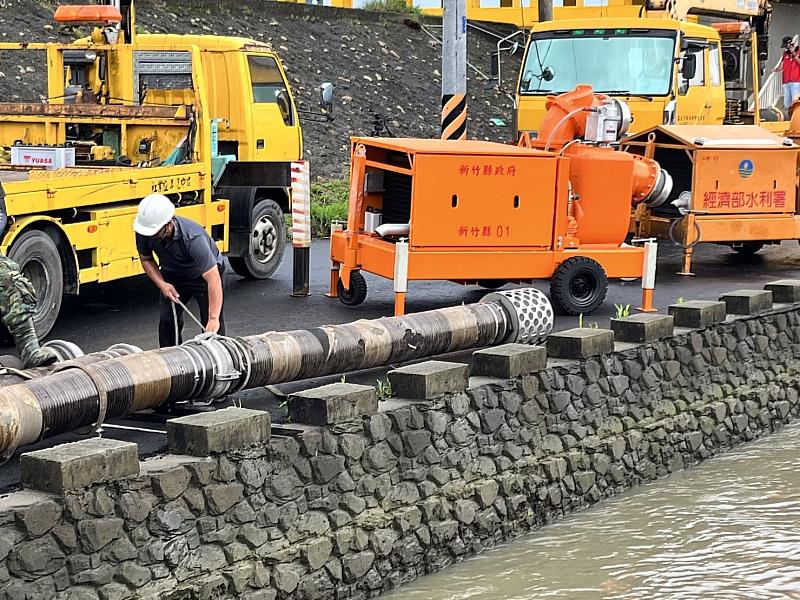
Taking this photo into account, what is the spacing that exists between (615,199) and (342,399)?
6.11 meters

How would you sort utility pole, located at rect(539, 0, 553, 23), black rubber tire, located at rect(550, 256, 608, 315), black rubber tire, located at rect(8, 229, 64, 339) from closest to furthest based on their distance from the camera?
1. black rubber tire, located at rect(8, 229, 64, 339)
2. black rubber tire, located at rect(550, 256, 608, 315)
3. utility pole, located at rect(539, 0, 553, 23)

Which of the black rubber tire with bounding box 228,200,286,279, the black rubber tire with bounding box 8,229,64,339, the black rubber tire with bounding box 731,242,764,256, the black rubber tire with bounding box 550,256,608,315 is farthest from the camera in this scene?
the black rubber tire with bounding box 731,242,764,256

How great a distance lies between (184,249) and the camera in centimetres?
945

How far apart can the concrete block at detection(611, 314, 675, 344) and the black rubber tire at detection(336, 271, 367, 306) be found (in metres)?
2.61

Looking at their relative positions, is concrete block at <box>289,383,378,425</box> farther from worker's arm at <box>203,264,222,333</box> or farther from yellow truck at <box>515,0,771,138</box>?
yellow truck at <box>515,0,771,138</box>

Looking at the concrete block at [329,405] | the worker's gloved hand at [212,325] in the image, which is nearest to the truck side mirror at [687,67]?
the worker's gloved hand at [212,325]

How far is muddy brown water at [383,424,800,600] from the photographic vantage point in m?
9.09

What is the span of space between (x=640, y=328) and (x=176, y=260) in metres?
4.32

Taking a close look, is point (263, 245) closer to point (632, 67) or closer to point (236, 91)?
point (236, 91)

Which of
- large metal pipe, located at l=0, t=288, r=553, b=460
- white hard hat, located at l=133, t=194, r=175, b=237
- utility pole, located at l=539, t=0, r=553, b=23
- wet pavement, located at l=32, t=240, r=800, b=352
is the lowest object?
wet pavement, located at l=32, t=240, r=800, b=352

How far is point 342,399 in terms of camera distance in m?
8.47

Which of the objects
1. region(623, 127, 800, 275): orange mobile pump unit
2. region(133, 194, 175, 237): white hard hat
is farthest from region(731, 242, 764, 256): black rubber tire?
region(133, 194, 175, 237): white hard hat

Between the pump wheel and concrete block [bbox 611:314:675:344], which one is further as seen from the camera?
the pump wheel

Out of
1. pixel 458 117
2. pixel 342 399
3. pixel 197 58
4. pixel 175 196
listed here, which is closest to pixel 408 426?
pixel 342 399
